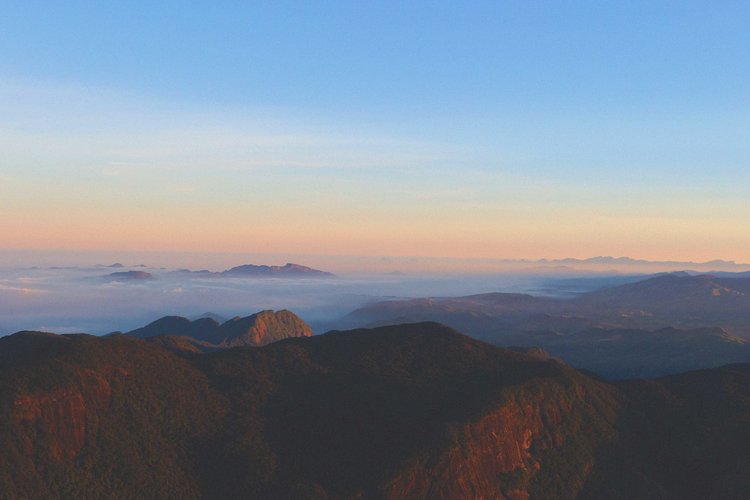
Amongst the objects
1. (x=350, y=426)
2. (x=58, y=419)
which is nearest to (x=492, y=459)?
(x=350, y=426)

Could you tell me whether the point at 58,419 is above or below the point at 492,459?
above

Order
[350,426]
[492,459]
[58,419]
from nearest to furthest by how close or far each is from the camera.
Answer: [58,419] → [492,459] → [350,426]

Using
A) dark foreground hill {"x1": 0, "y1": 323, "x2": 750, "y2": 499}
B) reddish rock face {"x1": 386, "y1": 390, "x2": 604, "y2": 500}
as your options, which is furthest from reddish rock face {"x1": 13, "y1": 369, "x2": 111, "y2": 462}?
reddish rock face {"x1": 386, "y1": 390, "x2": 604, "y2": 500}

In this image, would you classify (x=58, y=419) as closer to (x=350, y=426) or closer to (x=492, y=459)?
(x=350, y=426)

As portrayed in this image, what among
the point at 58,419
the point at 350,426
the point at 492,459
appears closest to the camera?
the point at 58,419

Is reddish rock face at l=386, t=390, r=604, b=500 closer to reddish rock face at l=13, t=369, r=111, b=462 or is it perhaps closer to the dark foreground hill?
the dark foreground hill

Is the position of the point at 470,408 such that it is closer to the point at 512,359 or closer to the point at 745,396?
the point at 512,359

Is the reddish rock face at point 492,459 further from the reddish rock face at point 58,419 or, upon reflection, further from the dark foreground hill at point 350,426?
the reddish rock face at point 58,419
